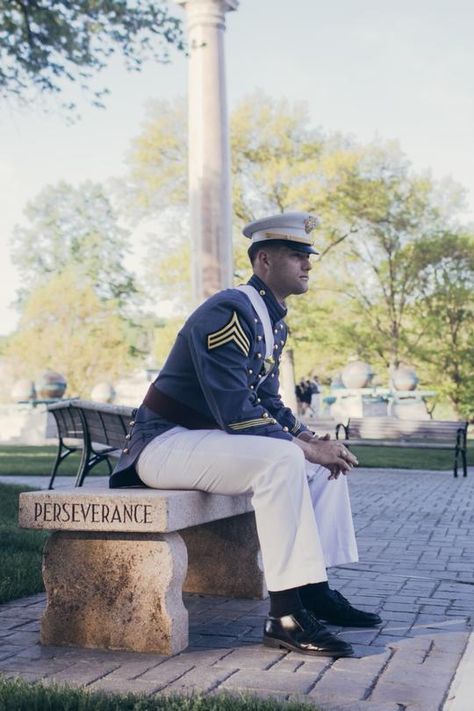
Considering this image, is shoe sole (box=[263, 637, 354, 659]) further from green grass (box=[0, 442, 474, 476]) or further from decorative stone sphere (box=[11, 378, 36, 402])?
decorative stone sphere (box=[11, 378, 36, 402])

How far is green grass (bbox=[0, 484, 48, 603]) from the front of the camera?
5699 mm

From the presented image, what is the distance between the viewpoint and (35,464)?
17328 mm

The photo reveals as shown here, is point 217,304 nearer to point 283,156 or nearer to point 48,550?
point 48,550

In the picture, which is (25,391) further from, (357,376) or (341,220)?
(341,220)

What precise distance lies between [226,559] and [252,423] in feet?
4.32

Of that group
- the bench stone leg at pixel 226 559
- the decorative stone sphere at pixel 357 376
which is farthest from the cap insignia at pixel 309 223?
the decorative stone sphere at pixel 357 376

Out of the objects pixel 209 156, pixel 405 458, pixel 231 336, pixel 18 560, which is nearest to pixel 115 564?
pixel 231 336

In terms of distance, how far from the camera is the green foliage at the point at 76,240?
64500 mm

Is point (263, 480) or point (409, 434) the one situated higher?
point (263, 480)

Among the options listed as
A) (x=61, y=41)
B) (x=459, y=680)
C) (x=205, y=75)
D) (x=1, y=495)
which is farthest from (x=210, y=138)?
(x=459, y=680)

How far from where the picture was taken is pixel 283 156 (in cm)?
3969

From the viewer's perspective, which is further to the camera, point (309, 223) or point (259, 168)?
point (259, 168)

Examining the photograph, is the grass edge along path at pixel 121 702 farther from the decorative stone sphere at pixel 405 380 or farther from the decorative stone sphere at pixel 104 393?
the decorative stone sphere at pixel 104 393

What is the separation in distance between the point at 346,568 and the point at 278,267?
2383mm
